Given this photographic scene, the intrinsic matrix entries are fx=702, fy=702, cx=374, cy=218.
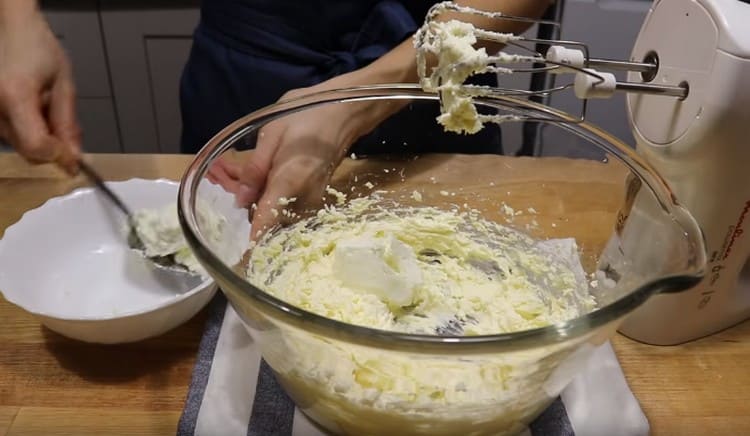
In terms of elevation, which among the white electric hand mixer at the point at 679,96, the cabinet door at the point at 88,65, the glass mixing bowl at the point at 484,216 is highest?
the white electric hand mixer at the point at 679,96

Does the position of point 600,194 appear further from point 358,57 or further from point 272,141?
point 358,57

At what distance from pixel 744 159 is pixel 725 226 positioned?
2.8 inches

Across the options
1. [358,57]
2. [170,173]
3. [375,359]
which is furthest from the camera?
[358,57]

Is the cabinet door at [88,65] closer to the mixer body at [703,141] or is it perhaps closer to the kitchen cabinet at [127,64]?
the kitchen cabinet at [127,64]

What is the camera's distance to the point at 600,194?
76 cm

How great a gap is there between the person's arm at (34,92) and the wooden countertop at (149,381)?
18 cm

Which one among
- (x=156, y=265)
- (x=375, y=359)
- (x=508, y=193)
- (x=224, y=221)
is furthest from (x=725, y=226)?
(x=156, y=265)

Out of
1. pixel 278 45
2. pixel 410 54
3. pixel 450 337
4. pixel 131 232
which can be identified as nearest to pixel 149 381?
pixel 131 232

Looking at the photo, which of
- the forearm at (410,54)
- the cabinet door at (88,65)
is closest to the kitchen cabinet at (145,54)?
the cabinet door at (88,65)

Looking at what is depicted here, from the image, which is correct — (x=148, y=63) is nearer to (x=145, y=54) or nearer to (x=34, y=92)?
(x=145, y=54)

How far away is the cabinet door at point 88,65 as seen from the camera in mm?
1556

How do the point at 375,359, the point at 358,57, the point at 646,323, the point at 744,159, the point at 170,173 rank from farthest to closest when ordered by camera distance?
the point at 358,57 → the point at 170,173 → the point at 646,323 → the point at 744,159 → the point at 375,359

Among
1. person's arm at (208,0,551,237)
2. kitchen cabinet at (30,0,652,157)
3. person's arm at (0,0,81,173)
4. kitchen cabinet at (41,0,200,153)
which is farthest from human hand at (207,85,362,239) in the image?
kitchen cabinet at (41,0,200,153)

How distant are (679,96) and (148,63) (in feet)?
4.38
